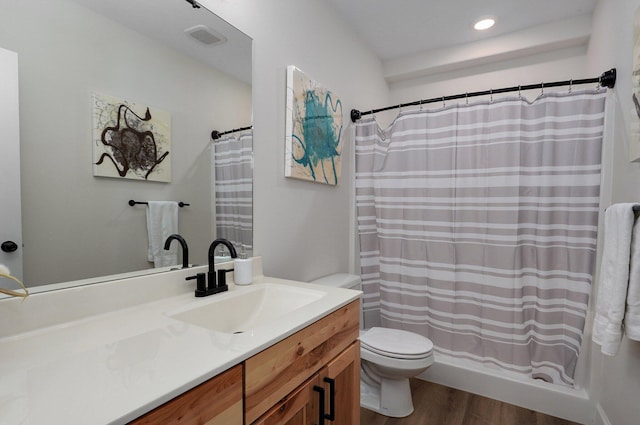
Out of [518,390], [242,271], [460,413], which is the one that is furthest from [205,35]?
[518,390]

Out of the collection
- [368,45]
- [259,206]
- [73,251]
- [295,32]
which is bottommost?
[73,251]

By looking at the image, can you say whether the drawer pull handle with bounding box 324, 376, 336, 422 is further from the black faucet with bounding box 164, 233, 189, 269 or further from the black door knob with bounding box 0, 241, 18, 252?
the black door knob with bounding box 0, 241, 18, 252

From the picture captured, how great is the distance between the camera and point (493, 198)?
196 centimetres

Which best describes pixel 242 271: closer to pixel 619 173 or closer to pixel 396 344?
pixel 396 344

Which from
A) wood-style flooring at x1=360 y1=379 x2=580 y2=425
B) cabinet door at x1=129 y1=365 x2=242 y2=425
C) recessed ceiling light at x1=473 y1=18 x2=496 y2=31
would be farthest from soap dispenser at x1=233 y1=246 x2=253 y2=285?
recessed ceiling light at x1=473 y1=18 x2=496 y2=31

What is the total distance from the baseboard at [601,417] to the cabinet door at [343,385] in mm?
1350

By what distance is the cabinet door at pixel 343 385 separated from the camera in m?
1.04

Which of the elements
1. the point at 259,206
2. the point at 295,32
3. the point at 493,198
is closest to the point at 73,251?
the point at 259,206

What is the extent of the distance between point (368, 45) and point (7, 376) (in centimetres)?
284

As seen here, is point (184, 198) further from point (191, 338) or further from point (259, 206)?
point (191, 338)

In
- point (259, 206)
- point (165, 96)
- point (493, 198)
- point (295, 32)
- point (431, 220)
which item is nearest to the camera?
point (165, 96)

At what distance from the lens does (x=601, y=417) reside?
1636mm

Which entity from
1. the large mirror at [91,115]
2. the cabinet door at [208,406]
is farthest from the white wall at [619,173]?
the large mirror at [91,115]

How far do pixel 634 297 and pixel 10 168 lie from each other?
2019mm
